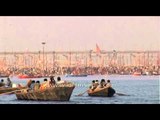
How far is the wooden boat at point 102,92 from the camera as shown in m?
13.1

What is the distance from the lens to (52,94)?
1322 centimetres

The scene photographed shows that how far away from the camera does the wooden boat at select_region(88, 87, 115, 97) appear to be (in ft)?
43.1

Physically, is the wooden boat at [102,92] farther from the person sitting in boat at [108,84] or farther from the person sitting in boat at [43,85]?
the person sitting in boat at [43,85]

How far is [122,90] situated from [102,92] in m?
0.61

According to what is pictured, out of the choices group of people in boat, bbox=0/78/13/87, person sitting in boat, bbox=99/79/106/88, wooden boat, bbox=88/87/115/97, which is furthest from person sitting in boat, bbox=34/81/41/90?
person sitting in boat, bbox=99/79/106/88

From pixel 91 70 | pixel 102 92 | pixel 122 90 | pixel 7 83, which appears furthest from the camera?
Result: pixel 102 92

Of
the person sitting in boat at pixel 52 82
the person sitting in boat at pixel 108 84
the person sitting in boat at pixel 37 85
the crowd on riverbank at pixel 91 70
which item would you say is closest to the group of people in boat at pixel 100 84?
the person sitting in boat at pixel 108 84

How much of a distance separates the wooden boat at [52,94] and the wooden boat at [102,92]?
1.15 feet

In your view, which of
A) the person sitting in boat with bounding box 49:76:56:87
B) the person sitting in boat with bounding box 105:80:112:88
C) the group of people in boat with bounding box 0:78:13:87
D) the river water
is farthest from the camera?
the person sitting in boat with bounding box 49:76:56:87

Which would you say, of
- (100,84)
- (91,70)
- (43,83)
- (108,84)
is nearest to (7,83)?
(43,83)

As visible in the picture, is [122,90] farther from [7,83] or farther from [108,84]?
[7,83]

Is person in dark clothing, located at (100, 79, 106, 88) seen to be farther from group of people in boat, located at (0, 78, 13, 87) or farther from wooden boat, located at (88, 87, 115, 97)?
group of people in boat, located at (0, 78, 13, 87)

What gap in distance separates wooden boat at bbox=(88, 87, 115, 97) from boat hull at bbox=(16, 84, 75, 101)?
352 mm
